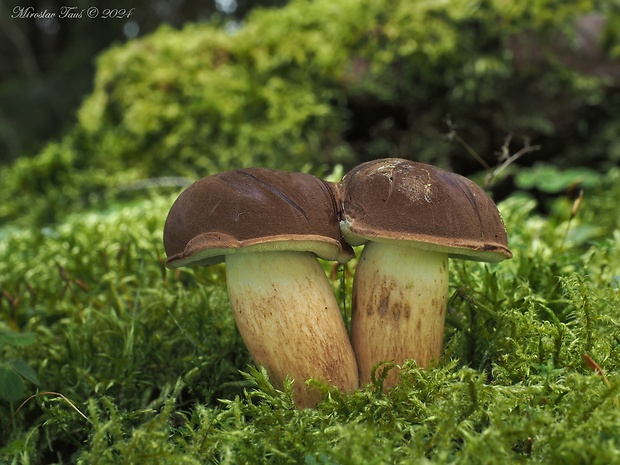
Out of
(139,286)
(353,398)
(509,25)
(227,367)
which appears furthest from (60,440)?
(509,25)

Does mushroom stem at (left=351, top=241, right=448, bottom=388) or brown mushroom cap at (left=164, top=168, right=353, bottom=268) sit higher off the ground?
brown mushroom cap at (left=164, top=168, right=353, bottom=268)

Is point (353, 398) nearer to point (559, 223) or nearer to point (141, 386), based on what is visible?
point (141, 386)

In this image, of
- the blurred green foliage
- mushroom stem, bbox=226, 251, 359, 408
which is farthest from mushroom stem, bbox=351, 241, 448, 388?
the blurred green foliage

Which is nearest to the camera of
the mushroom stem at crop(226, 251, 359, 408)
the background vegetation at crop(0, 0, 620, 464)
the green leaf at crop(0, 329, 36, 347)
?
the background vegetation at crop(0, 0, 620, 464)

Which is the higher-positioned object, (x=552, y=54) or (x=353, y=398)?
(x=552, y=54)

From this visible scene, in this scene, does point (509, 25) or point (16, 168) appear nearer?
point (509, 25)

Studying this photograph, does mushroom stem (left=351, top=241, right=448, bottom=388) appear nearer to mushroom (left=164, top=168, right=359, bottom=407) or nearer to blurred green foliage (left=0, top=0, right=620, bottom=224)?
mushroom (left=164, top=168, right=359, bottom=407)

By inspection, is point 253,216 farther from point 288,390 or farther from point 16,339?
point 16,339

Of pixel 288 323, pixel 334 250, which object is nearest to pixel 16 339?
pixel 288 323
